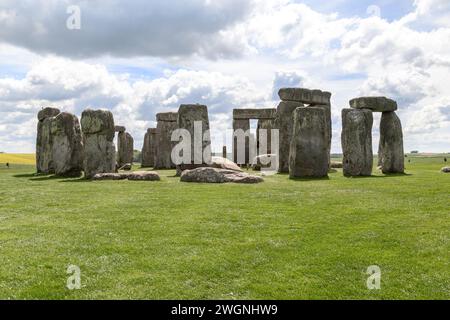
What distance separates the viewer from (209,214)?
11.6m

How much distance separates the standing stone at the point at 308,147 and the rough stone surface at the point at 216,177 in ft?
9.58

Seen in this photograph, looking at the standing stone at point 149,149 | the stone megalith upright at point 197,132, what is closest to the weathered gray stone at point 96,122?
the stone megalith upright at point 197,132

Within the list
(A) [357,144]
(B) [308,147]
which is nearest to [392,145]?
(A) [357,144]

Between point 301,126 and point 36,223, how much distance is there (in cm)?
1334

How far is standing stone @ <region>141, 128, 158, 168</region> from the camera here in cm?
4116

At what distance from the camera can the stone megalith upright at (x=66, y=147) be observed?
2453 cm

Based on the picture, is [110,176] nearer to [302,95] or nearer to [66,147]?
[66,147]

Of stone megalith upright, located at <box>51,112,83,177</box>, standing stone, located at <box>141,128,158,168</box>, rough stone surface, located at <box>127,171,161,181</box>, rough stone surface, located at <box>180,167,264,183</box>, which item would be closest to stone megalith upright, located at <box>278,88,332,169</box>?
rough stone surface, located at <box>180,167,264,183</box>

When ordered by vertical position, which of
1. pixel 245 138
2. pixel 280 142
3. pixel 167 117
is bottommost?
pixel 280 142

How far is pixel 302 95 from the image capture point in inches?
1062

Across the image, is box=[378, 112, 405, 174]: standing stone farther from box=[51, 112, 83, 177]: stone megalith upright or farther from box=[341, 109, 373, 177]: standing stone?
box=[51, 112, 83, 177]: stone megalith upright

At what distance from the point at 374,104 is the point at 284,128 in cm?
509
